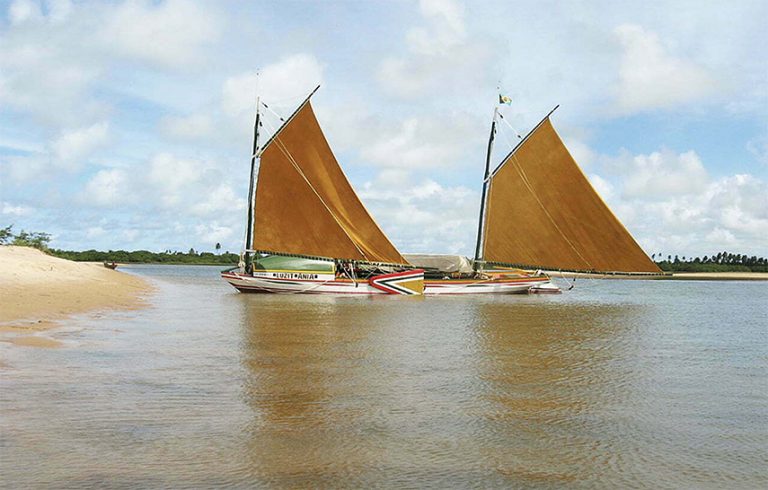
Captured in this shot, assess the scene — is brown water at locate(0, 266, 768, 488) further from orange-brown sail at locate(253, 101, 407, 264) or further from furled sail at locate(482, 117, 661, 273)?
furled sail at locate(482, 117, 661, 273)

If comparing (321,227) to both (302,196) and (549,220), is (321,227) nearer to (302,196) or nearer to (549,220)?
(302,196)

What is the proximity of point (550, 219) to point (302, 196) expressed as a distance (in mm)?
16393

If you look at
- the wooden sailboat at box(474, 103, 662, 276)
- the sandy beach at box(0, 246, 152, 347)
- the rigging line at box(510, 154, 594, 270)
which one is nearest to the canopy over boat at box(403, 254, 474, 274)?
the wooden sailboat at box(474, 103, 662, 276)

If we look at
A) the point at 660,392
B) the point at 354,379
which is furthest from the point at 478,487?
the point at 660,392

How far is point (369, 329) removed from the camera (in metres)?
20.1

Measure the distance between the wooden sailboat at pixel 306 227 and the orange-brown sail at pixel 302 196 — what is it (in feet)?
0.19

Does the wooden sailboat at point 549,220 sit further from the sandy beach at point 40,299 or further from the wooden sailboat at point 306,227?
the sandy beach at point 40,299

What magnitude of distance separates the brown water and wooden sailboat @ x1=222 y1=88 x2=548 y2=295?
22819mm

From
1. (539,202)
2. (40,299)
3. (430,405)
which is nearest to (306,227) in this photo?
(539,202)

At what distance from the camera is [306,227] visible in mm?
40344

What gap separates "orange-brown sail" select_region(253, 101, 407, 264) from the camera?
40.0m

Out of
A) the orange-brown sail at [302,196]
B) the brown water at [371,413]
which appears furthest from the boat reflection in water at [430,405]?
the orange-brown sail at [302,196]

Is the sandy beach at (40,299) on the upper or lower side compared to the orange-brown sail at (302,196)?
lower

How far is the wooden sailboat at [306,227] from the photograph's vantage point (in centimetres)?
4009
